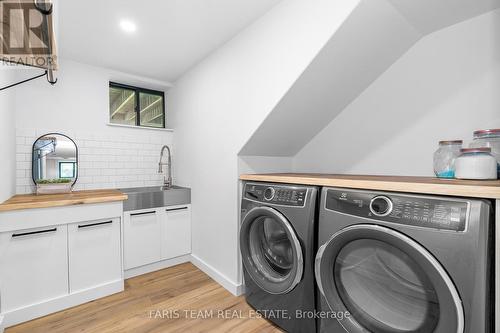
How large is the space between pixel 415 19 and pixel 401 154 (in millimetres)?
853

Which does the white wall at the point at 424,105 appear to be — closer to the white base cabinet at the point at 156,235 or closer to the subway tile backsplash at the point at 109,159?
the white base cabinet at the point at 156,235

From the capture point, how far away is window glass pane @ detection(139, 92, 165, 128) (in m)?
3.22

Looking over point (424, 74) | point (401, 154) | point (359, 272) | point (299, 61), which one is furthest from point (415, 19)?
point (359, 272)

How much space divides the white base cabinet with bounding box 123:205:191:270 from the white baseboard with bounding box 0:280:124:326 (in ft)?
1.00

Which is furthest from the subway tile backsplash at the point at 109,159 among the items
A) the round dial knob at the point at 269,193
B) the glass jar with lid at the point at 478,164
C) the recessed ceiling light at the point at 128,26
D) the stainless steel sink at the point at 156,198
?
the glass jar with lid at the point at 478,164

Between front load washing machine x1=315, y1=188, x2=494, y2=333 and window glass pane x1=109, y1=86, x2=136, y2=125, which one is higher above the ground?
window glass pane x1=109, y1=86, x2=136, y2=125

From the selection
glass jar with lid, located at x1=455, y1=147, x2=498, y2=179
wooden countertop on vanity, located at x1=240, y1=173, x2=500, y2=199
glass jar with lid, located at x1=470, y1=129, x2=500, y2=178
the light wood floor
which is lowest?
the light wood floor

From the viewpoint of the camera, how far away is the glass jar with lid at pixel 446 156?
4.28ft

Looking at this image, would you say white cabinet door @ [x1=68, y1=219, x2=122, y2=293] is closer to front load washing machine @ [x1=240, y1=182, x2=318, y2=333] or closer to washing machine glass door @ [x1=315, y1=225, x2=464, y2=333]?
front load washing machine @ [x1=240, y1=182, x2=318, y2=333]

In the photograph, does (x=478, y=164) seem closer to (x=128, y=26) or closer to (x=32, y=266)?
(x=128, y=26)

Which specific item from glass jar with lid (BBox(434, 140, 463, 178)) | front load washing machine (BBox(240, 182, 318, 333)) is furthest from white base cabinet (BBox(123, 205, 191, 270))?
glass jar with lid (BBox(434, 140, 463, 178))

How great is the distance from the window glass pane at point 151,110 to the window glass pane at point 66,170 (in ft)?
3.29

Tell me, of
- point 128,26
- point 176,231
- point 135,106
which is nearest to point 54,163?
point 135,106

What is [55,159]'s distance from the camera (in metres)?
2.42
